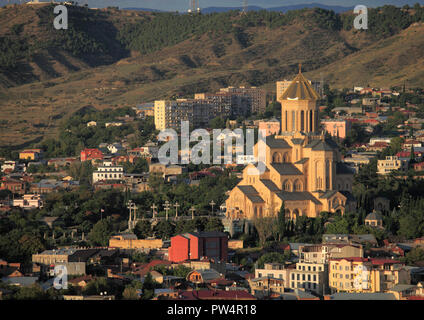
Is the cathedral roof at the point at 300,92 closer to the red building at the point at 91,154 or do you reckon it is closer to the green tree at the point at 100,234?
the green tree at the point at 100,234

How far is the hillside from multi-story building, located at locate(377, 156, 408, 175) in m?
33.9

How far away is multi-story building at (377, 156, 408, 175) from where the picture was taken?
7225cm

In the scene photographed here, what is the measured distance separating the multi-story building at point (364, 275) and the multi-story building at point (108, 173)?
3445 centimetres

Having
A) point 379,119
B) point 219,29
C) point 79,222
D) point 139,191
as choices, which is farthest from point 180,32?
point 79,222

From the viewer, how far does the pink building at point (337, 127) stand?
83.5 m

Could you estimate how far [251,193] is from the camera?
5722 centimetres

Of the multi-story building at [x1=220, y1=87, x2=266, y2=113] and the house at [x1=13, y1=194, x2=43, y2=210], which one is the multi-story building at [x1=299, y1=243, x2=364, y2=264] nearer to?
the house at [x1=13, y1=194, x2=43, y2=210]

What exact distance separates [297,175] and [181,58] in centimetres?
8270

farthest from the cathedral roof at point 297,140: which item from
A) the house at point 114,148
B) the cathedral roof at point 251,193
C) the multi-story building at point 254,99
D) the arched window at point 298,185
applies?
the multi-story building at point 254,99

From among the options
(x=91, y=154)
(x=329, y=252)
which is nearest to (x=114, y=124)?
(x=91, y=154)

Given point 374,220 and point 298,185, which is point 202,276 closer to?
point 374,220

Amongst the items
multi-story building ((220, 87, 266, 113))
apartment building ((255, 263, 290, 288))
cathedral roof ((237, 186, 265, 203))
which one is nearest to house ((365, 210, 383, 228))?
cathedral roof ((237, 186, 265, 203))

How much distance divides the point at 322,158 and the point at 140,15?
121 m

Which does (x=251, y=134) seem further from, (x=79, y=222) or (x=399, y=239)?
(x=399, y=239)
